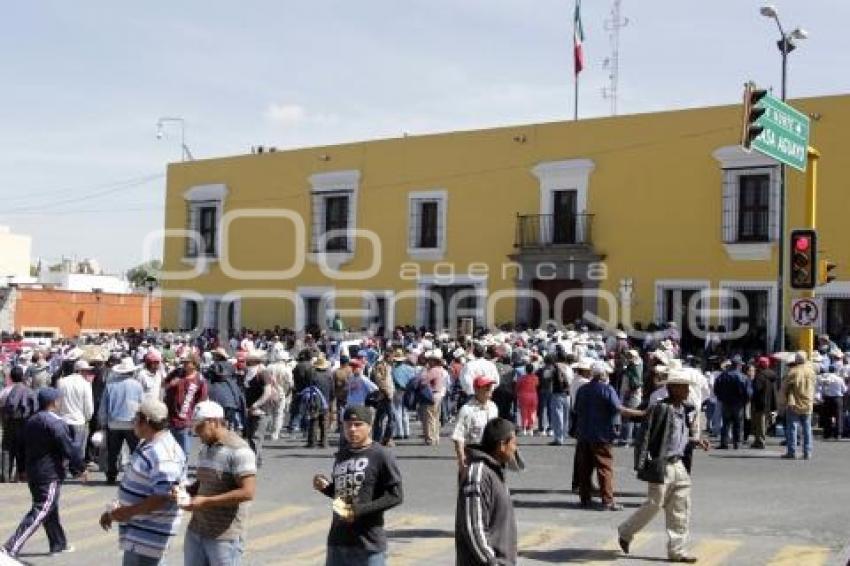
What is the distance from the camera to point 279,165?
123 feet

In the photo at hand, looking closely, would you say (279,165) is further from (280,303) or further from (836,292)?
(836,292)

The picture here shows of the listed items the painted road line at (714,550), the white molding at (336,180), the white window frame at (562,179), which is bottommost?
the painted road line at (714,550)

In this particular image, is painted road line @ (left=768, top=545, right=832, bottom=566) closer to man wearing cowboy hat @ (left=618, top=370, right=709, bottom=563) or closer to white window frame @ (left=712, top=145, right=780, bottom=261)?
man wearing cowboy hat @ (left=618, top=370, right=709, bottom=563)

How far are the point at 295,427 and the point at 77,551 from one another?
10411mm

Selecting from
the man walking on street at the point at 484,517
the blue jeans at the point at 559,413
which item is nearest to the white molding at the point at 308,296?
the blue jeans at the point at 559,413

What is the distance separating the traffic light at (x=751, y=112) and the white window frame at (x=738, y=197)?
39.3 ft

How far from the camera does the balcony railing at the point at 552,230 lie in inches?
1170

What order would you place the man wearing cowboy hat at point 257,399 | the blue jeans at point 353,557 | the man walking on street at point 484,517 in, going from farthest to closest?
the man wearing cowboy hat at point 257,399, the blue jeans at point 353,557, the man walking on street at point 484,517

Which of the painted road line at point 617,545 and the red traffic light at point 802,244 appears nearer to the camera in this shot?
the painted road line at point 617,545

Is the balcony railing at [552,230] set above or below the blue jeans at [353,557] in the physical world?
above

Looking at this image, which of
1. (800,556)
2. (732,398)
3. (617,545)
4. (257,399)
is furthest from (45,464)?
(732,398)

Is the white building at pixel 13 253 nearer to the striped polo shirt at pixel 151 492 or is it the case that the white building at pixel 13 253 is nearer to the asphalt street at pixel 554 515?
the asphalt street at pixel 554 515

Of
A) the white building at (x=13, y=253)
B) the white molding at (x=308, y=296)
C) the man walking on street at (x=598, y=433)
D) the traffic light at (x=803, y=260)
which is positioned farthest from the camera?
the white building at (x=13, y=253)

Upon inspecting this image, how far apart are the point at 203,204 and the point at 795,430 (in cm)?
2762
